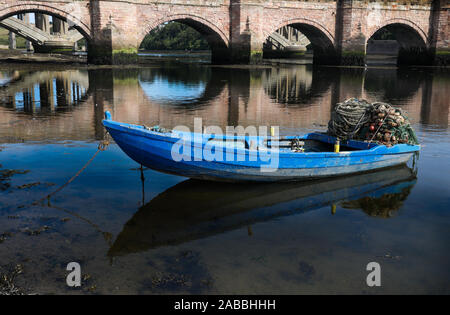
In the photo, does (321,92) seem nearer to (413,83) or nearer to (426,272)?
(413,83)

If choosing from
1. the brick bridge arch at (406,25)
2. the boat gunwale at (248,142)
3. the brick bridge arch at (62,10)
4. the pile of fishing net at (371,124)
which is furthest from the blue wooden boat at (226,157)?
the brick bridge arch at (406,25)

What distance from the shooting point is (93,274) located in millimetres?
4254

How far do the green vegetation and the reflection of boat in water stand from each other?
70751 millimetres

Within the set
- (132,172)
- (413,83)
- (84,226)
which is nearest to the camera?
(84,226)

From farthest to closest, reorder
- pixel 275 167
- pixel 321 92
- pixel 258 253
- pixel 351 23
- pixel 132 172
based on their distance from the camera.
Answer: pixel 351 23, pixel 321 92, pixel 132 172, pixel 275 167, pixel 258 253

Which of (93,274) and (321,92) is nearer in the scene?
(93,274)

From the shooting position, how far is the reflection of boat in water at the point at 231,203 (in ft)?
17.1

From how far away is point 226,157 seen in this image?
21.5 ft

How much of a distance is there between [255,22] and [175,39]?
167 ft

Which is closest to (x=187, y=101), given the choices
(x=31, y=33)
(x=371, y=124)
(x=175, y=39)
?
(x=371, y=124)

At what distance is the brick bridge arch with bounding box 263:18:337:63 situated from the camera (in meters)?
34.2

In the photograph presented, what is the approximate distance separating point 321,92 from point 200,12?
14.8 m

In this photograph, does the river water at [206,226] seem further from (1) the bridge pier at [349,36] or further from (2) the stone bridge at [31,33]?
(2) the stone bridge at [31,33]
